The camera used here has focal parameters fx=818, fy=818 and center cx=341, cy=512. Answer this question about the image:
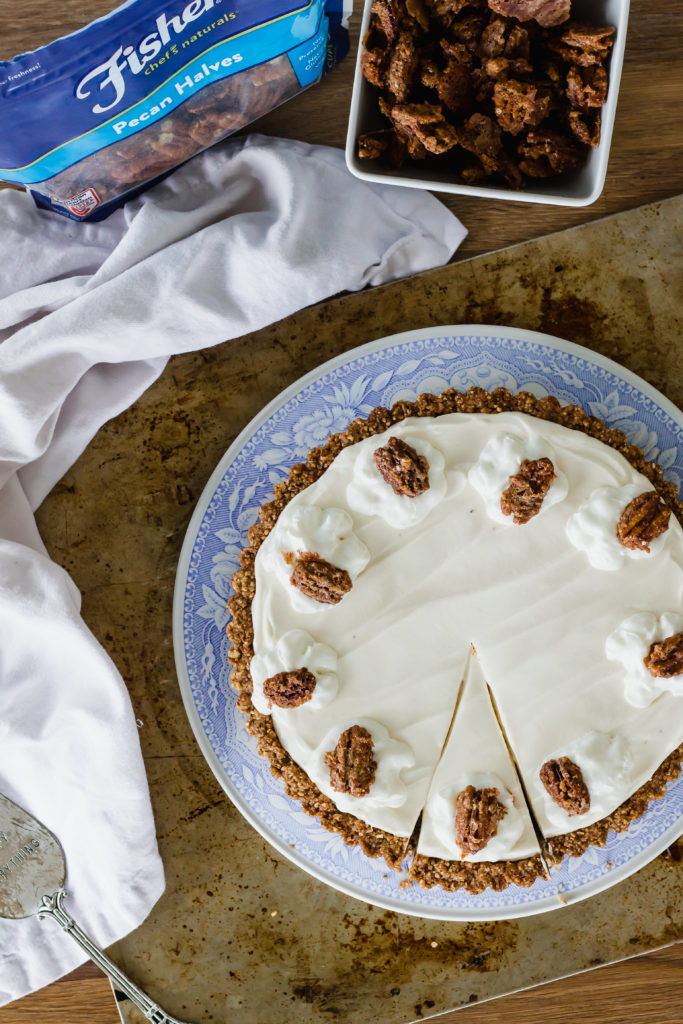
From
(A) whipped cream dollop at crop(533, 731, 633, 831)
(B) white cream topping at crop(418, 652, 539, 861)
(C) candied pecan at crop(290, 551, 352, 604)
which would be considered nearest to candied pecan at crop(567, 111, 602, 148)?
(C) candied pecan at crop(290, 551, 352, 604)

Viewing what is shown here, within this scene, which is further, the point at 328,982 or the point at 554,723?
the point at 328,982

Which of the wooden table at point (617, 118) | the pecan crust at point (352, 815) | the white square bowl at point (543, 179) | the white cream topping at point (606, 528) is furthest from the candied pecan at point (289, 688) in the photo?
the white square bowl at point (543, 179)

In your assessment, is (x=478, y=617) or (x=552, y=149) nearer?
(x=552, y=149)

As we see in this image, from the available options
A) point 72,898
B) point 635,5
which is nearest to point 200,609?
point 72,898

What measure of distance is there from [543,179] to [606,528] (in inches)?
36.2

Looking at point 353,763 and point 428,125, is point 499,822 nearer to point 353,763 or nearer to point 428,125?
point 353,763

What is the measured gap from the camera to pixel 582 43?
1.99 metres

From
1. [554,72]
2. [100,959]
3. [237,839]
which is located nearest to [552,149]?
[554,72]

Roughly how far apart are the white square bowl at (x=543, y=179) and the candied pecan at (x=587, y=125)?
2 centimetres

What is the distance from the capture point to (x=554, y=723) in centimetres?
214

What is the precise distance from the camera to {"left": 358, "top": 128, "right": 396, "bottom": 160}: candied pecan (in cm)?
206

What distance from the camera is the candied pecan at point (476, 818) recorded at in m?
2.06

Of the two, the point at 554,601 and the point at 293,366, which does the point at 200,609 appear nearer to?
the point at 293,366

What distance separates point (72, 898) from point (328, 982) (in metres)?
0.81
